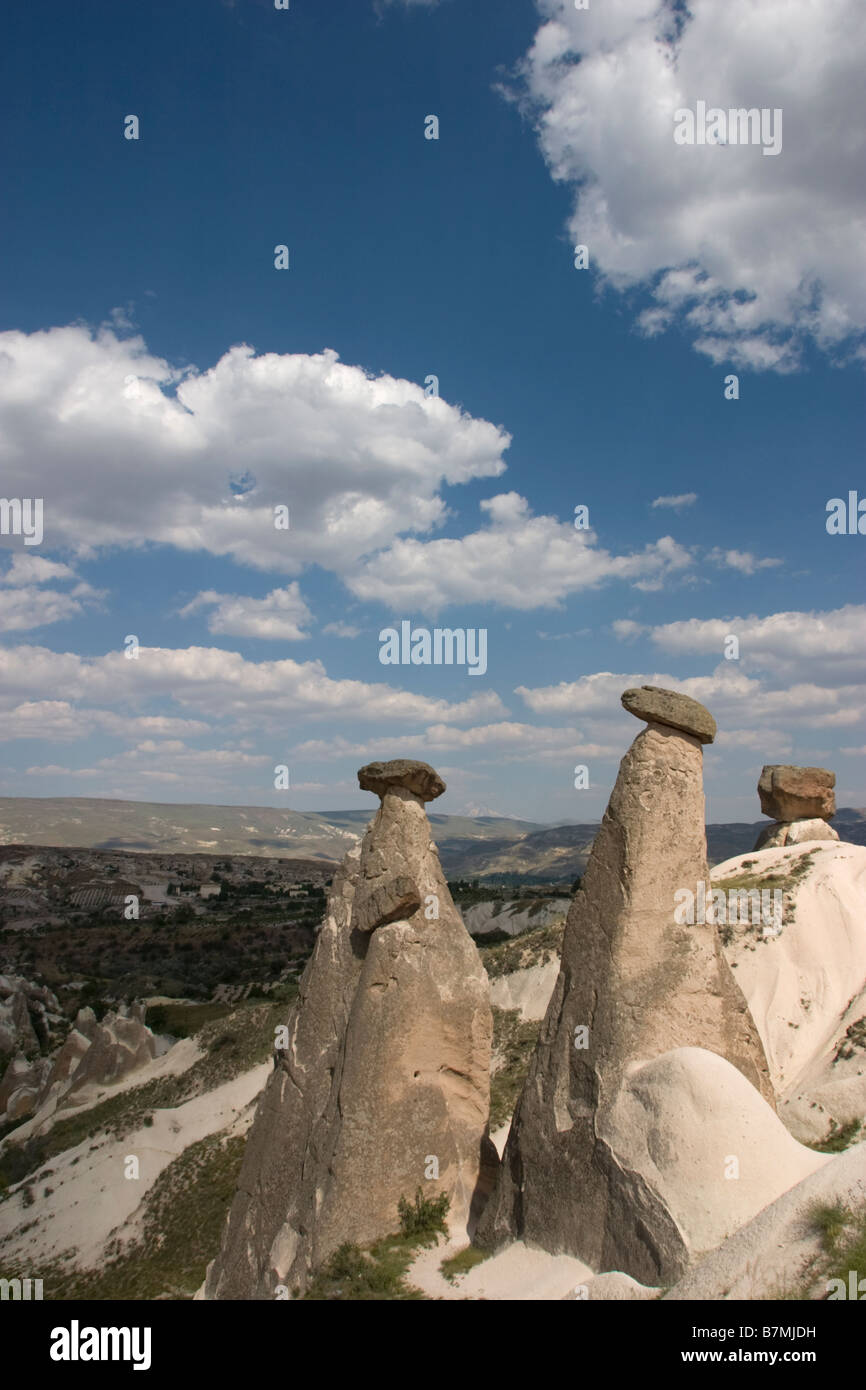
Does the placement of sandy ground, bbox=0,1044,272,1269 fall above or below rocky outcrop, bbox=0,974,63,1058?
above

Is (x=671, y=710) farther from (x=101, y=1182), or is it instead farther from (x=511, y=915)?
(x=511, y=915)

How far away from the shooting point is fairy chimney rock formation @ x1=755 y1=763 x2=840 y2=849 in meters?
28.5

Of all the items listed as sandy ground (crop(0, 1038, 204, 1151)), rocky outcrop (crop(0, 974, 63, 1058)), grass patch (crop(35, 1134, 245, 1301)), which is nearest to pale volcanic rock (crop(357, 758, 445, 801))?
grass patch (crop(35, 1134, 245, 1301))

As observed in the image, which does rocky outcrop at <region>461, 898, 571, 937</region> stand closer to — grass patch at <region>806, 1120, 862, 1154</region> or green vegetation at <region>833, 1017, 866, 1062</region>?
green vegetation at <region>833, 1017, 866, 1062</region>

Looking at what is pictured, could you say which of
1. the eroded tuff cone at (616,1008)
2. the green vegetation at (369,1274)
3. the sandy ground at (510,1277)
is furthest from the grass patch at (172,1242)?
the eroded tuff cone at (616,1008)

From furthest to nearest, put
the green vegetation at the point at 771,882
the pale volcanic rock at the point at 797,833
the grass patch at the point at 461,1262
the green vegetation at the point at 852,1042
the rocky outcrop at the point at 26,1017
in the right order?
1. the rocky outcrop at the point at 26,1017
2. the pale volcanic rock at the point at 797,833
3. the green vegetation at the point at 771,882
4. the green vegetation at the point at 852,1042
5. the grass patch at the point at 461,1262

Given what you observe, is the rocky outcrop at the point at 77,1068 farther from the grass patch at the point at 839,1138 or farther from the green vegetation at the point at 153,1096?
the grass patch at the point at 839,1138

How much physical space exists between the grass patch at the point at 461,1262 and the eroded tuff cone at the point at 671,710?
6.24 metres

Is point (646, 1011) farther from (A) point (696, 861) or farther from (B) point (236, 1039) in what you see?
(B) point (236, 1039)

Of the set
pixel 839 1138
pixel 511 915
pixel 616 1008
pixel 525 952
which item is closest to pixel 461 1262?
pixel 616 1008

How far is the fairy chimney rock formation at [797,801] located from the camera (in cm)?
2845

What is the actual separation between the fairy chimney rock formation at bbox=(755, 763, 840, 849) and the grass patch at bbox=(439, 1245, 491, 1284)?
2203 centimetres
